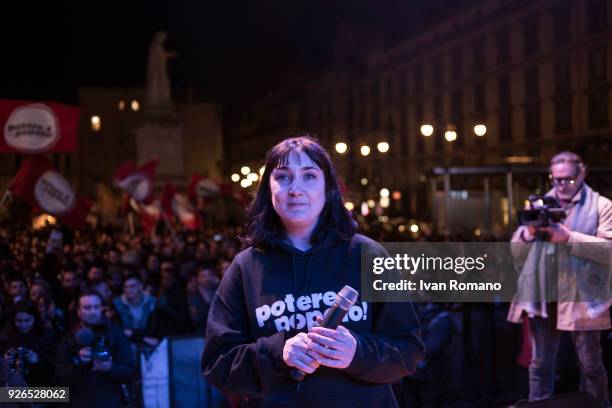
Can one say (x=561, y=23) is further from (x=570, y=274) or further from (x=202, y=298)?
(x=570, y=274)

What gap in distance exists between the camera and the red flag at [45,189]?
28.9 ft

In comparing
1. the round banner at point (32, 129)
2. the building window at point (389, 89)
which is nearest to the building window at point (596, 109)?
the round banner at point (32, 129)

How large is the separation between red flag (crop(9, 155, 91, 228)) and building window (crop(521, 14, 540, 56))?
2868 cm

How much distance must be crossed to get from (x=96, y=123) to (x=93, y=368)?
176 ft

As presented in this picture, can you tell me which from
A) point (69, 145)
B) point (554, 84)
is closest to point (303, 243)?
point (69, 145)

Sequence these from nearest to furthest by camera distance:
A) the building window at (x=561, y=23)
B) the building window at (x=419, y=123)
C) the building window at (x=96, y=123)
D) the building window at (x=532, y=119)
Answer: the building window at (x=561, y=23) < the building window at (x=532, y=119) < the building window at (x=419, y=123) < the building window at (x=96, y=123)

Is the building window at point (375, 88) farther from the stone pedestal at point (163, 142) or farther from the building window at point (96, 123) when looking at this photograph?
the stone pedestal at point (163, 142)

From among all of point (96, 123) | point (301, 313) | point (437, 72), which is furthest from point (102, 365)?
point (96, 123)

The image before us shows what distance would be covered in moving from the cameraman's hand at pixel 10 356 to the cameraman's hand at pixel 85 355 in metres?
0.40

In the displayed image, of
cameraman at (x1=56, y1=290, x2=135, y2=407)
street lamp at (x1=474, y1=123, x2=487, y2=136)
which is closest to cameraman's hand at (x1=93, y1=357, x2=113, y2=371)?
cameraman at (x1=56, y1=290, x2=135, y2=407)

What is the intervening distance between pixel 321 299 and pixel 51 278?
6411 mm

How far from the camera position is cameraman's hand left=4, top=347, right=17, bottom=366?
4.07 meters

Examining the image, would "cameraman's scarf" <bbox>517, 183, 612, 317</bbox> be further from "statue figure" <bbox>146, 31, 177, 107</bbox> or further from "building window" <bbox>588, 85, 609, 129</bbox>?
"statue figure" <bbox>146, 31, 177, 107</bbox>

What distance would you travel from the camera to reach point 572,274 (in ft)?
13.5
